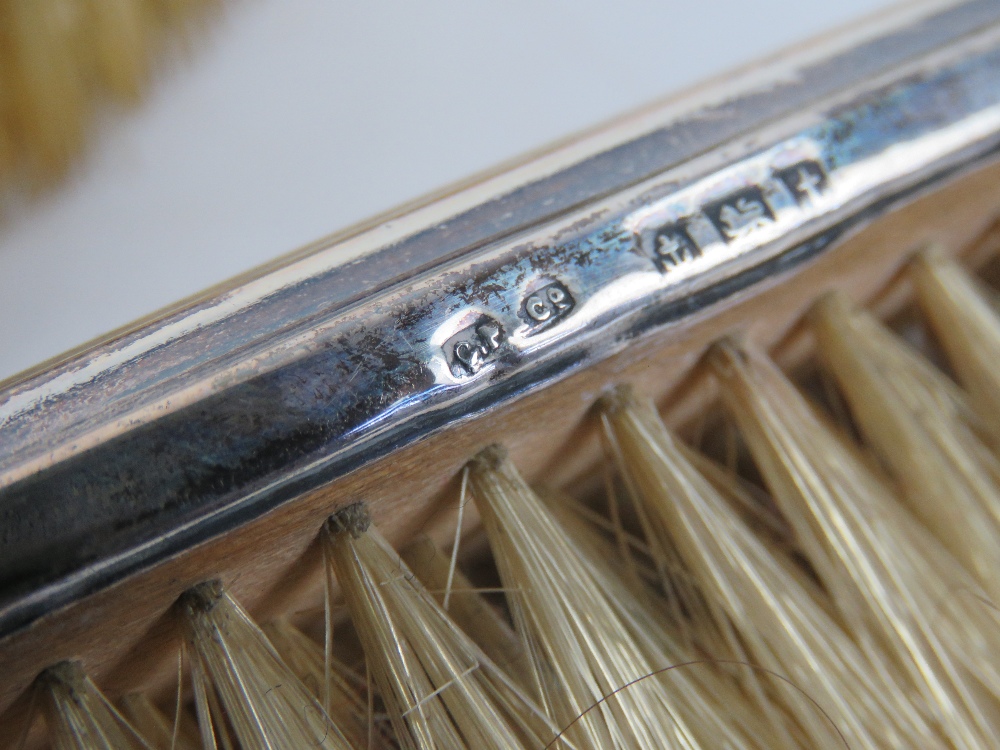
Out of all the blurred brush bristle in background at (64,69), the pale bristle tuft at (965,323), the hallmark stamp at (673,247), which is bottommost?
the pale bristle tuft at (965,323)

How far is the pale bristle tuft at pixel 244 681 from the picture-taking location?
1.03ft

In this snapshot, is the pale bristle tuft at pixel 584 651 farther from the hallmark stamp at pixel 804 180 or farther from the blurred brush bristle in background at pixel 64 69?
the blurred brush bristle in background at pixel 64 69

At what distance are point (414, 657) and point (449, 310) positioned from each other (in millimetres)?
139

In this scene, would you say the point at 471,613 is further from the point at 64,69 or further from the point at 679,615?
the point at 64,69

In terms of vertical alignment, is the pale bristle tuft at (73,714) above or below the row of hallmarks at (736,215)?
below

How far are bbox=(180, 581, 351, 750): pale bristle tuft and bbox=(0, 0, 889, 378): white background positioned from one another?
17cm

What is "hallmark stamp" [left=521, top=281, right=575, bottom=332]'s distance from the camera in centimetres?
31

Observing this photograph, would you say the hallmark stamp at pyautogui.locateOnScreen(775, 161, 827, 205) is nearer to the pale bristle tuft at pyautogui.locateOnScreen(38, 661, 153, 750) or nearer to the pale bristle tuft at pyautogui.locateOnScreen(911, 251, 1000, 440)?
the pale bristle tuft at pyautogui.locateOnScreen(911, 251, 1000, 440)

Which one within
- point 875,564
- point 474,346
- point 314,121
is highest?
point 314,121

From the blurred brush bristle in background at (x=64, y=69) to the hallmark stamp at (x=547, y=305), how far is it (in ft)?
0.98

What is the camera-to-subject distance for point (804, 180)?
353 millimetres

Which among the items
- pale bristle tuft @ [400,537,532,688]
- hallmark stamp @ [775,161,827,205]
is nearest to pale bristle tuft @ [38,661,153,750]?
pale bristle tuft @ [400,537,532,688]

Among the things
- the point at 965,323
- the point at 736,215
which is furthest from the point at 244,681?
the point at 965,323

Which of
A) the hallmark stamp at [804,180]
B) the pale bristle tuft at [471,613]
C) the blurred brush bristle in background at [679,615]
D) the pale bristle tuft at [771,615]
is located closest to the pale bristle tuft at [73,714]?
the blurred brush bristle in background at [679,615]
